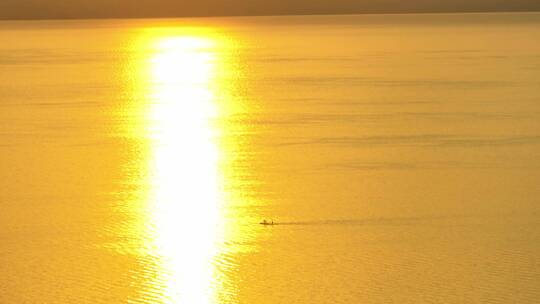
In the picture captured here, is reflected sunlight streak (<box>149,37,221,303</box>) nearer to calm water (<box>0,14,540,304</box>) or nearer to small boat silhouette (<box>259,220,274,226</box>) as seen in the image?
calm water (<box>0,14,540,304</box>)

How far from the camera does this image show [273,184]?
14.0 feet

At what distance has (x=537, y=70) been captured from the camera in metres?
8.08

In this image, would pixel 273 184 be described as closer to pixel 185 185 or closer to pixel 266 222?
pixel 185 185

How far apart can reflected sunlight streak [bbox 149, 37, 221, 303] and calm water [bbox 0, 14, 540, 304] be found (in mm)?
11

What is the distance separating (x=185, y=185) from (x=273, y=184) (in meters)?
0.31

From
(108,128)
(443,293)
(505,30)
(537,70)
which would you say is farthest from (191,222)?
(505,30)

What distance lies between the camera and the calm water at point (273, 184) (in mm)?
3039

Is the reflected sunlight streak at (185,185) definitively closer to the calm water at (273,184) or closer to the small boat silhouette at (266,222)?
the calm water at (273,184)

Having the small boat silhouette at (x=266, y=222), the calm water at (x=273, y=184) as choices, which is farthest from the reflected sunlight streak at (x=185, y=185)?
the small boat silhouette at (x=266, y=222)

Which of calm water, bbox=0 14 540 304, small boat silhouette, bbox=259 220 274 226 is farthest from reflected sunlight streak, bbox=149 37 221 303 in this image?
small boat silhouette, bbox=259 220 274 226

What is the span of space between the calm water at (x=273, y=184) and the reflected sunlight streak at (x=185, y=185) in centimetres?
1

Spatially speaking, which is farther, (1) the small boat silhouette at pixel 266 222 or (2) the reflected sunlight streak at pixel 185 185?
(1) the small boat silhouette at pixel 266 222

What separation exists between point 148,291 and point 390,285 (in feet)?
1.92

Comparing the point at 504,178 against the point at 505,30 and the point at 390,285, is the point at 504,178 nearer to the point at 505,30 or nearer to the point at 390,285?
the point at 390,285
